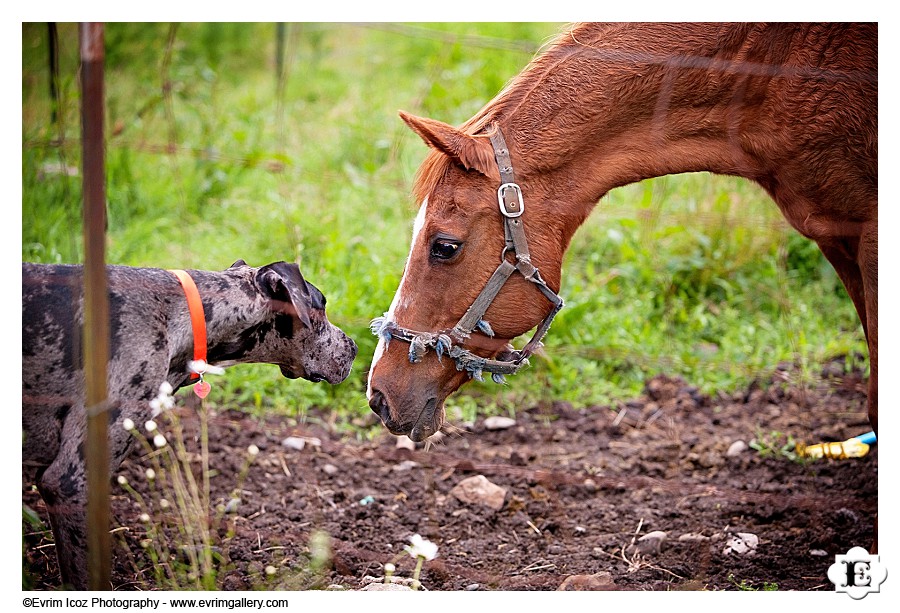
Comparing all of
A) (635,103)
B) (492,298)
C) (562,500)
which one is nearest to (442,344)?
(492,298)

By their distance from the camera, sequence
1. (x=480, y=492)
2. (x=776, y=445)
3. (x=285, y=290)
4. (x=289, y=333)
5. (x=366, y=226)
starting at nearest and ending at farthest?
(x=285, y=290) < (x=289, y=333) < (x=480, y=492) < (x=776, y=445) < (x=366, y=226)

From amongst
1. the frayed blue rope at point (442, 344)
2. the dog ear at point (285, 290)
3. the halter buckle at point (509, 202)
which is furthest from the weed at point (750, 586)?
the dog ear at point (285, 290)

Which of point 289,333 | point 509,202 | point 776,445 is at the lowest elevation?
point 776,445

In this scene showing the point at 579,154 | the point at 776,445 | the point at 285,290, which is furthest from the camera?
the point at 776,445

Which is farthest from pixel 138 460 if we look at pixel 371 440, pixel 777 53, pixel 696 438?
pixel 777 53

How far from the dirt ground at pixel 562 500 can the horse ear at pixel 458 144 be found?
5.67ft

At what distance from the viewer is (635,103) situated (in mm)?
3270

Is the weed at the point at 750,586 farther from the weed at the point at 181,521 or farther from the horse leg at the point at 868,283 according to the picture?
the weed at the point at 181,521

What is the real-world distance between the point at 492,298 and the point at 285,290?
87 cm

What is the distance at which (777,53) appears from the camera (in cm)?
329

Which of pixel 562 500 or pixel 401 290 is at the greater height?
pixel 401 290

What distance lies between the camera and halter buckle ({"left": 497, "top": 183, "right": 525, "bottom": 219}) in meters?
3.12

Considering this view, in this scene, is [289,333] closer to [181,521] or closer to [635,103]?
[181,521]

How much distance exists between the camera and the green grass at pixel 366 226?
521 centimetres
